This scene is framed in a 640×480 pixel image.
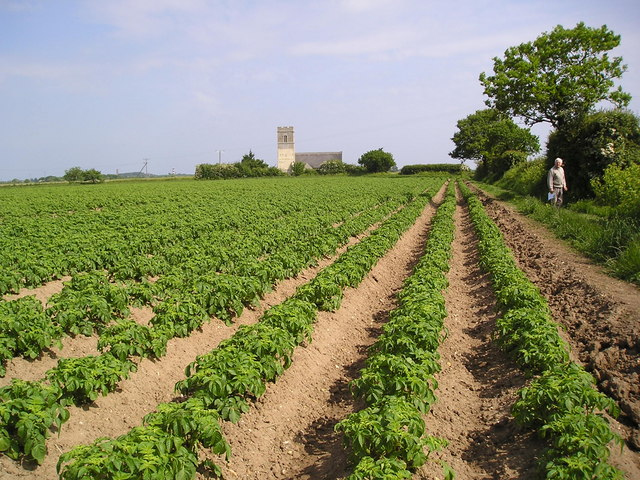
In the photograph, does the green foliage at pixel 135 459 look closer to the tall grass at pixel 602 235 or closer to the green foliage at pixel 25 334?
→ the green foliage at pixel 25 334

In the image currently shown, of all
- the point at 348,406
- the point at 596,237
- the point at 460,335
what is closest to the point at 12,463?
the point at 348,406

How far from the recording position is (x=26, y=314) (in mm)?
6770

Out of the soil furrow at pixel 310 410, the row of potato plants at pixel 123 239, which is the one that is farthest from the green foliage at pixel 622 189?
the row of potato plants at pixel 123 239

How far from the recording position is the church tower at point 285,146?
155625 millimetres

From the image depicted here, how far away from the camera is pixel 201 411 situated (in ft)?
15.1

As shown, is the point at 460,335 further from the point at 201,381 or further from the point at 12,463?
the point at 12,463

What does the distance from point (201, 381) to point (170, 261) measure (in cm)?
759

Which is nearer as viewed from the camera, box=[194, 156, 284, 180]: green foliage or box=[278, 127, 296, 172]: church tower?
box=[194, 156, 284, 180]: green foliage

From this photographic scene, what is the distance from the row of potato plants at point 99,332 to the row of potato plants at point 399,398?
2.87 meters

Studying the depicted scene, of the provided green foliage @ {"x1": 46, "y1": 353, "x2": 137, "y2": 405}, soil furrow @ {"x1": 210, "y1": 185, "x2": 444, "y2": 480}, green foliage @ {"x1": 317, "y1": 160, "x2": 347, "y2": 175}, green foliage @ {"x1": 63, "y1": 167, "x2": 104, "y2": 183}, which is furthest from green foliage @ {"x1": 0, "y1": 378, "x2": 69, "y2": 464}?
green foliage @ {"x1": 317, "y1": 160, "x2": 347, "y2": 175}

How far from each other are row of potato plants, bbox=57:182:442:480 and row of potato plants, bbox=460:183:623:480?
9.59 feet

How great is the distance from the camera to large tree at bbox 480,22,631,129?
1018 inches

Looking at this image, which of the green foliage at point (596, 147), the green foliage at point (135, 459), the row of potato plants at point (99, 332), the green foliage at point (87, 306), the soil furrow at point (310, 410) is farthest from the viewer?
the green foliage at point (596, 147)

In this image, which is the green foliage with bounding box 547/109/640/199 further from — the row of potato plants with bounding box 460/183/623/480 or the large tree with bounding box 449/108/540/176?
the row of potato plants with bounding box 460/183/623/480
